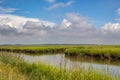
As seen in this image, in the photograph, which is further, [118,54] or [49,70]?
[118,54]

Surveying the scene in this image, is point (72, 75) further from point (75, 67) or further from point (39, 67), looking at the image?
point (39, 67)

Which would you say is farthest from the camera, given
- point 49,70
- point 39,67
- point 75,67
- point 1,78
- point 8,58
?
point 8,58

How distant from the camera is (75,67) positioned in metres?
11.4

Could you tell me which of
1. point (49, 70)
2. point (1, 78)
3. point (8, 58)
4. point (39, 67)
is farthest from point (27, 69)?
point (1, 78)

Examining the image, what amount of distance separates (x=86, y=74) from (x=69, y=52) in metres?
46.0

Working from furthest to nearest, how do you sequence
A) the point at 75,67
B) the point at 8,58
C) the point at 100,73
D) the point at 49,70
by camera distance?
the point at 8,58
the point at 49,70
the point at 100,73
the point at 75,67

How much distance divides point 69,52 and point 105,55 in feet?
50.4

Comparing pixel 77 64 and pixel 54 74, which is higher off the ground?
Result: pixel 77 64

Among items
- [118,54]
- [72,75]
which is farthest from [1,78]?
[118,54]

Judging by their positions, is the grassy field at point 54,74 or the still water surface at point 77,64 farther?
the still water surface at point 77,64

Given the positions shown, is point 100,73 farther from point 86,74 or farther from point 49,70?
point 49,70

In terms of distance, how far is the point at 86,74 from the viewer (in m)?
11.8

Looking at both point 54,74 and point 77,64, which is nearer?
point 77,64

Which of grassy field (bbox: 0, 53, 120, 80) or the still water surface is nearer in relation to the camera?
grassy field (bbox: 0, 53, 120, 80)
